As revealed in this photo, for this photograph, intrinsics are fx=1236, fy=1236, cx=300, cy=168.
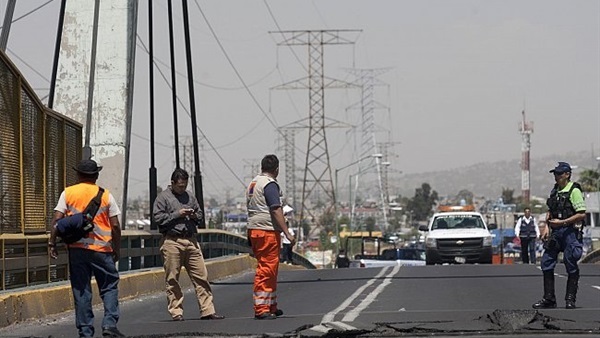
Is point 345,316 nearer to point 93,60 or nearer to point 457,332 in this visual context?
point 457,332

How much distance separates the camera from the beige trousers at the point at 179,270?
47.1ft

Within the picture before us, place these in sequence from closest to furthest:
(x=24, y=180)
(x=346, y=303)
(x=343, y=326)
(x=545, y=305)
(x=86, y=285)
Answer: (x=86, y=285) → (x=343, y=326) → (x=545, y=305) → (x=346, y=303) → (x=24, y=180)

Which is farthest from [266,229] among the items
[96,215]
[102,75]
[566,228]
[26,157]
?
[102,75]

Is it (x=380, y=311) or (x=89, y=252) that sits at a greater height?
(x=89, y=252)

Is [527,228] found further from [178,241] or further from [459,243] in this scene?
[178,241]

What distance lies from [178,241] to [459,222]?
75.1 feet

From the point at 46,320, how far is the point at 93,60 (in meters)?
12.8

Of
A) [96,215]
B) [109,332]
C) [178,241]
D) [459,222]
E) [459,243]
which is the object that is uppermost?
[96,215]

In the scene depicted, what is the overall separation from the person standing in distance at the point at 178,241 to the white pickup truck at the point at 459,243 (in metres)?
21.5

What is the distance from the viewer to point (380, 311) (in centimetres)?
1499

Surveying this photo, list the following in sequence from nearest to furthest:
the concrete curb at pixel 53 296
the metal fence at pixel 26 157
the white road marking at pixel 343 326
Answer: the white road marking at pixel 343 326 < the concrete curb at pixel 53 296 < the metal fence at pixel 26 157

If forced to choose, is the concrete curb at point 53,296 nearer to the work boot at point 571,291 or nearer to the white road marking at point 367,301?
the white road marking at point 367,301

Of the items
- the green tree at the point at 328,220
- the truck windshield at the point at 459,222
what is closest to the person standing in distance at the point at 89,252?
the truck windshield at the point at 459,222

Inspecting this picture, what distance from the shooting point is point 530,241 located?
35.6 m
